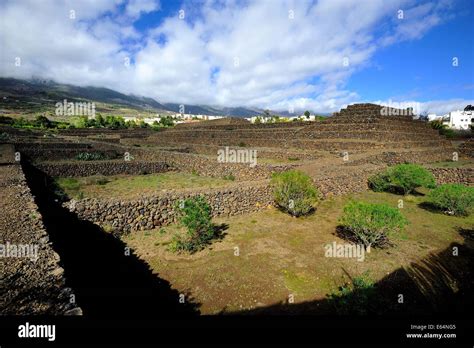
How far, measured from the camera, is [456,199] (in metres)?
11.5

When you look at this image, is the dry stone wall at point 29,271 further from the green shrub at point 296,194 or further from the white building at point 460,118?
the white building at point 460,118

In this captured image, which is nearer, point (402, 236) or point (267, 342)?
point (267, 342)

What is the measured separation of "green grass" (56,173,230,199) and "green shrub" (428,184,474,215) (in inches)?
464

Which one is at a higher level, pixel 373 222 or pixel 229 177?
pixel 229 177

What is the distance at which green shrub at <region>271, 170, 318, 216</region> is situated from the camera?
37.6ft

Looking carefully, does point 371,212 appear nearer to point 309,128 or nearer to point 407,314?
point 407,314

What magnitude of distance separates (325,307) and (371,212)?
13.4 feet

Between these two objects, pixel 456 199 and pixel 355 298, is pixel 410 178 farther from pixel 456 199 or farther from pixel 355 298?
pixel 355 298

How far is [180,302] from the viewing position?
6211 millimetres

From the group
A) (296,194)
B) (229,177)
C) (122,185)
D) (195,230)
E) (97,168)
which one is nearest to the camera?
(195,230)

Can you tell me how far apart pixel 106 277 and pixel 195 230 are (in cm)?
290

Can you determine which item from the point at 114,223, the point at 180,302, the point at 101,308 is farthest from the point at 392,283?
the point at 114,223

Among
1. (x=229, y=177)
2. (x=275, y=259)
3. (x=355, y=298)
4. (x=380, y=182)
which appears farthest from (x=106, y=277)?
(x=380, y=182)

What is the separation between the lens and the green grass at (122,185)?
15.9 m
